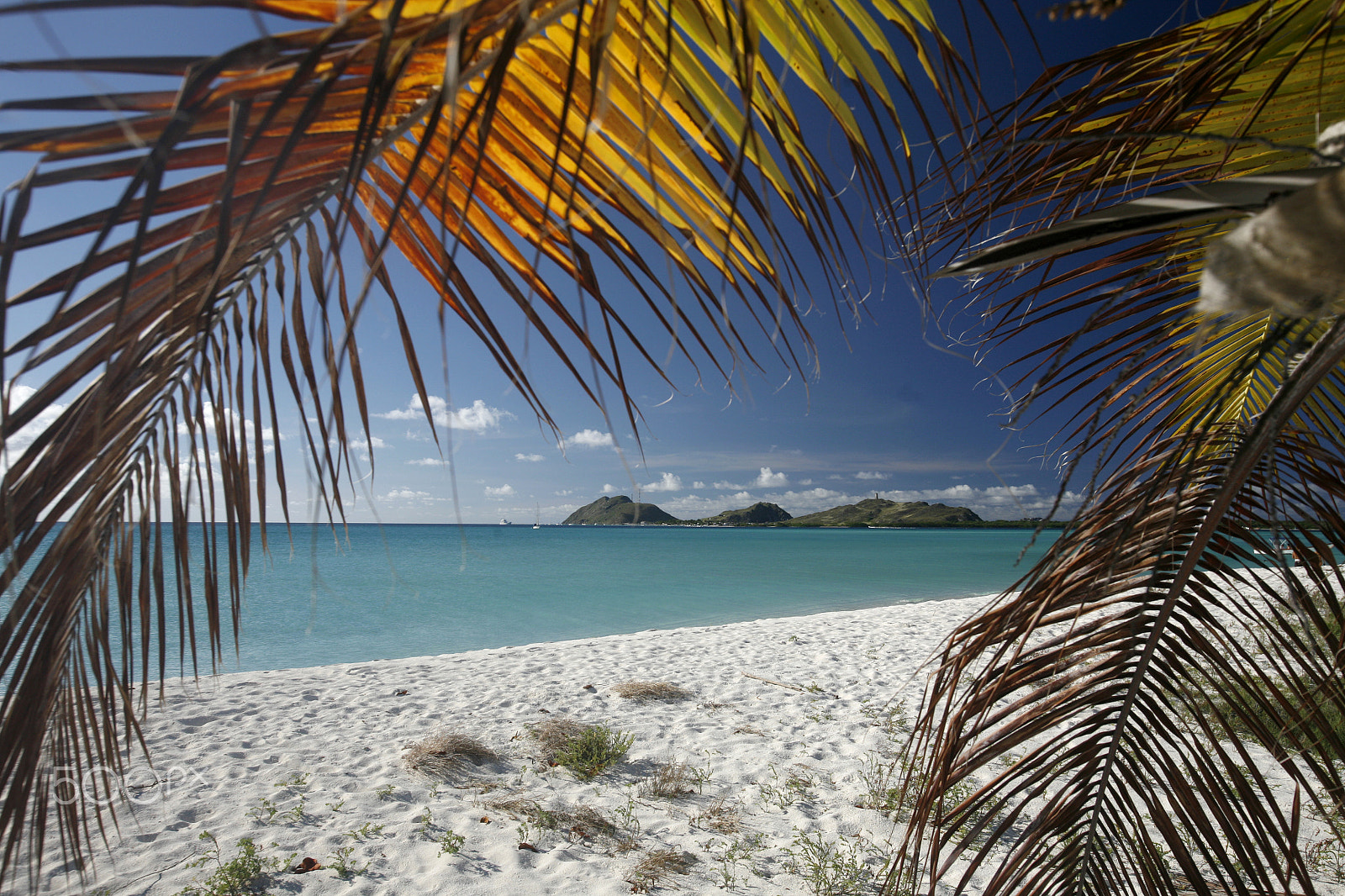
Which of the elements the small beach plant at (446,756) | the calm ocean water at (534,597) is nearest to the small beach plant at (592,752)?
the small beach plant at (446,756)

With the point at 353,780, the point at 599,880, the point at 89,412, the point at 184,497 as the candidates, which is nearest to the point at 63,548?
the point at 184,497

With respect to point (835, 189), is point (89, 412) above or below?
below

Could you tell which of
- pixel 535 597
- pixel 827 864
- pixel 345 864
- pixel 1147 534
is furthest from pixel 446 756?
pixel 535 597

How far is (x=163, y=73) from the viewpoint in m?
0.47

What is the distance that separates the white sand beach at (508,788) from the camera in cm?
283

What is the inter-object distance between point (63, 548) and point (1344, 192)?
5.03ft

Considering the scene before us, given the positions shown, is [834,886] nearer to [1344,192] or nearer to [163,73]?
[1344,192]

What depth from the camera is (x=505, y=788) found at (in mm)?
3721

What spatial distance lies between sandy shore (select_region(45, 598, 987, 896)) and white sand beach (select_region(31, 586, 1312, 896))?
15mm

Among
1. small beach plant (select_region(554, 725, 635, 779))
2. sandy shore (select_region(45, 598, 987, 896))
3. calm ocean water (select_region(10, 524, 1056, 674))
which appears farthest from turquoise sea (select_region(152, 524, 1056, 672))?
small beach plant (select_region(554, 725, 635, 779))

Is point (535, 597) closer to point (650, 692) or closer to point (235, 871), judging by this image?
point (650, 692)

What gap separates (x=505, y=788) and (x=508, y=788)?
2 cm

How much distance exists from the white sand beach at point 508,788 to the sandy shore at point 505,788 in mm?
15

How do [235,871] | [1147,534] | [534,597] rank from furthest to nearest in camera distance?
[534,597] → [235,871] → [1147,534]
